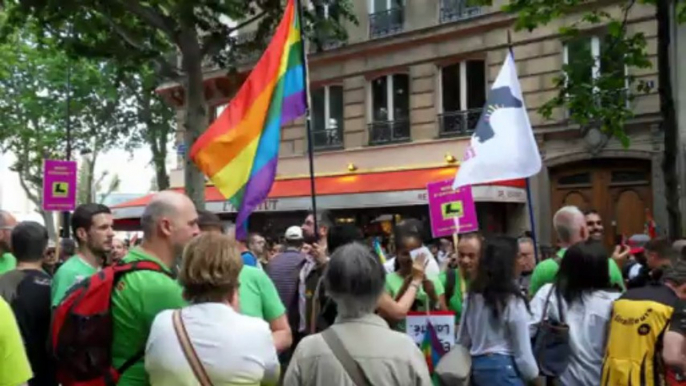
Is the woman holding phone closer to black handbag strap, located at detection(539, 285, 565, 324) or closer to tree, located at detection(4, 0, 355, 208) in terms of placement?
black handbag strap, located at detection(539, 285, 565, 324)

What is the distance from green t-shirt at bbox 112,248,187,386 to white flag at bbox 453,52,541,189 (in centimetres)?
477

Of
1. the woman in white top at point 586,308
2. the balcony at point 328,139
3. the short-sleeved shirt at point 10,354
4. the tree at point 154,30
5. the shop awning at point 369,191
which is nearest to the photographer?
the short-sleeved shirt at point 10,354

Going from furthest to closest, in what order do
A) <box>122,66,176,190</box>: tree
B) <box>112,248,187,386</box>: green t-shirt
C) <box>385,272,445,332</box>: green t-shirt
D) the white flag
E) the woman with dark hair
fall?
<box>122,66,176,190</box>: tree, the white flag, <box>385,272,445,332</box>: green t-shirt, the woman with dark hair, <box>112,248,187,386</box>: green t-shirt

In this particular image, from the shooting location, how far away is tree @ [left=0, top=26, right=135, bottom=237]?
31578mm

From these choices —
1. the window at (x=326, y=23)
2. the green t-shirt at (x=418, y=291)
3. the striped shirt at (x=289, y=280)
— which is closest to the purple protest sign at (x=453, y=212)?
the striped shirt at (x=289, y=280)

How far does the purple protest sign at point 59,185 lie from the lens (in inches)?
545

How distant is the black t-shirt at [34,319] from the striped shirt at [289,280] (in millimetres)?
2233

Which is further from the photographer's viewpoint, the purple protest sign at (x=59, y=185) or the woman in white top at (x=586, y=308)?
the purple protest sign at (x=59, y=185)

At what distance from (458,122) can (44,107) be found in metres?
18.1

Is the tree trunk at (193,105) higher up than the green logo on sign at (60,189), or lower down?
higher up

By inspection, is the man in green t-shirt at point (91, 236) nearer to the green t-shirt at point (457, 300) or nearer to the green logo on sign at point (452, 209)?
the green t-shirt at point (457, 300)

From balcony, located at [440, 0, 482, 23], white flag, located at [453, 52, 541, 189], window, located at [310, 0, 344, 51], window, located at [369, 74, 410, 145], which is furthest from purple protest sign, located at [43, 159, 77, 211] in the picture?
balcony, located at [440, 0, 482, 23]

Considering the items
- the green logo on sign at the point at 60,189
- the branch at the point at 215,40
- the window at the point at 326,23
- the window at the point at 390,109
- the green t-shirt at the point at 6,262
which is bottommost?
the green t-shirt at the point at 6,262

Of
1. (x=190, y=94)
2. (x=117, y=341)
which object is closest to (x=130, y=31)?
(x=190, y=94)
